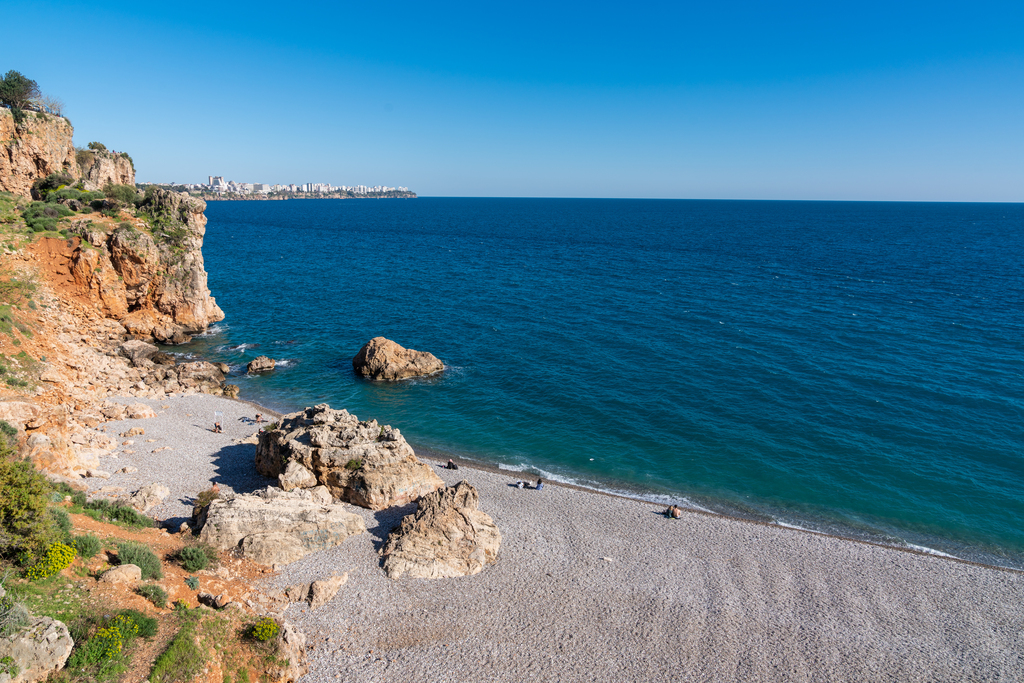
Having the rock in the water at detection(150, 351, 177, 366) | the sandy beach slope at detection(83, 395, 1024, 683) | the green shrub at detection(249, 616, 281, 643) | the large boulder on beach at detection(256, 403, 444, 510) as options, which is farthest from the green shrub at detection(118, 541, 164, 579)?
the rock in the water at detection(150, 351, 177, 366)

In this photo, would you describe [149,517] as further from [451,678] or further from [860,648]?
[860,648]

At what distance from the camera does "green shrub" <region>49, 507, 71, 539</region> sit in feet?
64.1

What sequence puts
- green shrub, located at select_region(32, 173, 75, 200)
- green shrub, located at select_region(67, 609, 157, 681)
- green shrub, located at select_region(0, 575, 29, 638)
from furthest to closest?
green shrub, located at select_region(32, 173, 75, 200) < green shrub, located at select_region(67, 609, 157, 681) < green shrub, located at select_region(0, 575, 29, 638)

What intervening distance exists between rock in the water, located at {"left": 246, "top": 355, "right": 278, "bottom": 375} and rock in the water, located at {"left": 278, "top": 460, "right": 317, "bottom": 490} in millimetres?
26150

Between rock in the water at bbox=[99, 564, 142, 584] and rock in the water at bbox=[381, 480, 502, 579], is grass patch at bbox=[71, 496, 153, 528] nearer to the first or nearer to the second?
rock in the water at bbox=[99, 564, 142, 584]

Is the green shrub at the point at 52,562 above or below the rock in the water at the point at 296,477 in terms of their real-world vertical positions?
above

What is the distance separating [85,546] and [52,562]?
1837 mm

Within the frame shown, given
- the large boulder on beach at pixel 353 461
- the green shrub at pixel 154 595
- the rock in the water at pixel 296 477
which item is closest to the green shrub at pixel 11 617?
the green shrub at pixel 154 595

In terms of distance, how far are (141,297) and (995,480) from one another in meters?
78.2

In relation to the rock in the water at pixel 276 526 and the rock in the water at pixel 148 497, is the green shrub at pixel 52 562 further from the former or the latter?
the rock in the water at pixel 148 497

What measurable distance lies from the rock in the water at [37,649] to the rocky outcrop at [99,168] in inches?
3024

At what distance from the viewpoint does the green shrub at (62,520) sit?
19547mm

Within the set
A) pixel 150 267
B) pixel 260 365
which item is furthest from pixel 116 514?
pixel 150 267

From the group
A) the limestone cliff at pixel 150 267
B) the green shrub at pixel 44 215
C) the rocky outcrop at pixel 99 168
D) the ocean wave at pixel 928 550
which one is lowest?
the ocean wave at pixel 928 550
